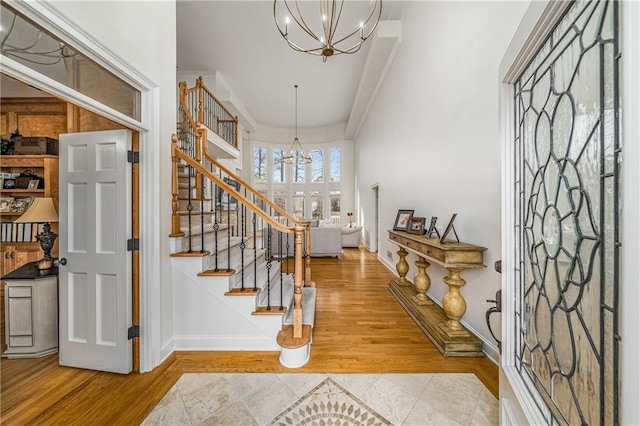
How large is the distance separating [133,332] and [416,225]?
316cm

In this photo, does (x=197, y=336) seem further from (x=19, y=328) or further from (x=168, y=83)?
(x=168, y=83)

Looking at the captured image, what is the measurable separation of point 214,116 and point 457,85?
4724 millimetres

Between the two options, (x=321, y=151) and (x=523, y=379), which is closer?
(x=523, y=379)

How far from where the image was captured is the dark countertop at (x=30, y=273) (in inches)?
79.4

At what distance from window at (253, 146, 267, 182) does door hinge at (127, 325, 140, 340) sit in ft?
26.0

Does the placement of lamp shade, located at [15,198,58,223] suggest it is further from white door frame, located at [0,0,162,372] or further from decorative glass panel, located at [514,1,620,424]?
decorative glass panel, located at [514,1,620,424]

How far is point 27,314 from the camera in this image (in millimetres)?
2035

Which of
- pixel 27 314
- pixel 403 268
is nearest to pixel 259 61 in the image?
pixel 403 268

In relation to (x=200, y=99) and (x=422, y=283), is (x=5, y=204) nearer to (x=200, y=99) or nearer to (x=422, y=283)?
(x=200, y=99)

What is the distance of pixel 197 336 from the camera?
2.19m

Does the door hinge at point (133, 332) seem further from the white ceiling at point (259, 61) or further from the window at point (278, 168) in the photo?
the window at point (278, 168)

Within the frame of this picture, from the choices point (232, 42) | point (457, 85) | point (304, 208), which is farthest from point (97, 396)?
point (304, 208)

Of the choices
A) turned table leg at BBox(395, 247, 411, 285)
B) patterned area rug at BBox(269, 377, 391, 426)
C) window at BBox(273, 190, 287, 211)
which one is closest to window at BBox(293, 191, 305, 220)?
window at BBox(273, 190, 287, 211)

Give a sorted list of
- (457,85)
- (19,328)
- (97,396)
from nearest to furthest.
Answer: (97,396) → (19,328) → (457,85)
